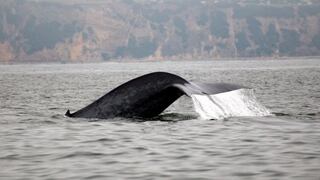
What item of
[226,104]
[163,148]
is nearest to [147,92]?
[163,148]

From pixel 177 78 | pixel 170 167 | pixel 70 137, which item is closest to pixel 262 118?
pixel 177 78

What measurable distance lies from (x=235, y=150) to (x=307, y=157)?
4.54ft

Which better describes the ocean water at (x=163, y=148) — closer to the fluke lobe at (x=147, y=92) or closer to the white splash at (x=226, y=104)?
the white splash at (x=226, y=104)

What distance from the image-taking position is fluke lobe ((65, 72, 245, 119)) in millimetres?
12742

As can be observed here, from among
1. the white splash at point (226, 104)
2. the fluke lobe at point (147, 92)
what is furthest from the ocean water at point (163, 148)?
the fluke lobe at point (147, 92)

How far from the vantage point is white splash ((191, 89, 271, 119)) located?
12.7 meters

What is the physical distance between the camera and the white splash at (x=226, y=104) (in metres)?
12.7

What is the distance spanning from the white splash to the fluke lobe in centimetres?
17

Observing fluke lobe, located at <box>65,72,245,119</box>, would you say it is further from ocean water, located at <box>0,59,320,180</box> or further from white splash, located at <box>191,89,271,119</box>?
ocean water, located at <box>0,59,320,180</box>

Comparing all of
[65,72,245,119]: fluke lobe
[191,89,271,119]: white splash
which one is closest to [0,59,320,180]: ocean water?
[191,89,271,119]: white splash

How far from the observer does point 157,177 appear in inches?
360

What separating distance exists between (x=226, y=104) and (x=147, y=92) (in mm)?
2021

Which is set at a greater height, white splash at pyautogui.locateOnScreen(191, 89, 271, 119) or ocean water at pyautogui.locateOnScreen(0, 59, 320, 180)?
white splash at pyautogui.locateOnScreen(191, 89, 271, 119)

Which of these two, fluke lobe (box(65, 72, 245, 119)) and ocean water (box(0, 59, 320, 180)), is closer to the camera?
ocean water (box(0, 59, 320, 180))
